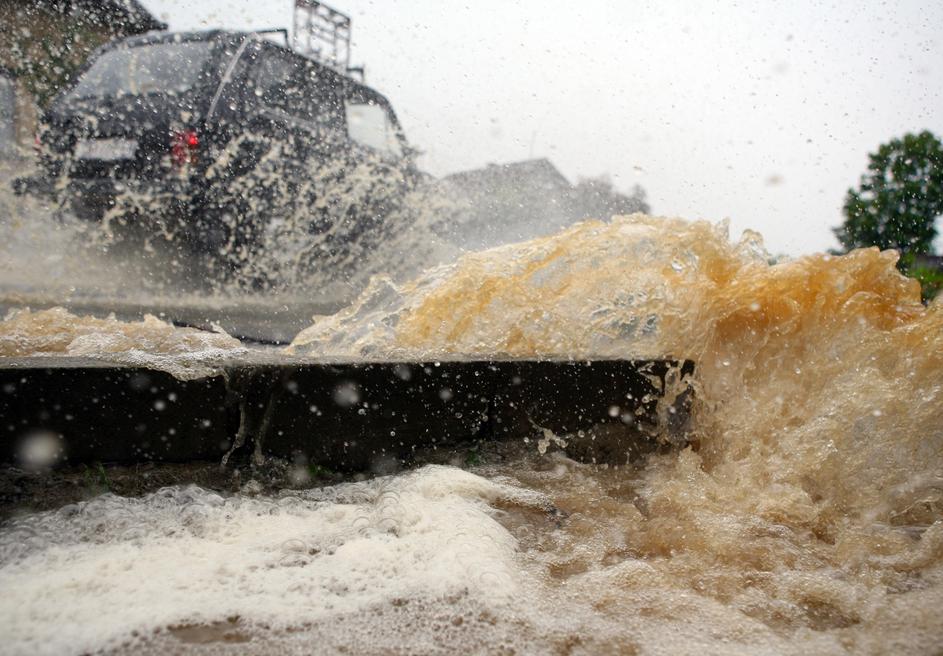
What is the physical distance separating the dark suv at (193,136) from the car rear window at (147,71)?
0.01m

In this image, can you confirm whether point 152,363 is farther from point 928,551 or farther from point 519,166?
point 519,166

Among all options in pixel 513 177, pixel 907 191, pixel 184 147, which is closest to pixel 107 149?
pixel 184 147

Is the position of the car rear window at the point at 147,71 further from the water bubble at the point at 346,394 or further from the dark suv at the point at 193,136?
the water bubble at the point at 346,394

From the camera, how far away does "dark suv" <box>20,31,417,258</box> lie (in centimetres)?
520

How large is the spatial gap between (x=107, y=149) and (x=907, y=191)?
82.1 feet

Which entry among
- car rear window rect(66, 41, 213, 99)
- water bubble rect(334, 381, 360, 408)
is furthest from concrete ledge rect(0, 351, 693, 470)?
car rear window rect(66, 41, 213, 99)

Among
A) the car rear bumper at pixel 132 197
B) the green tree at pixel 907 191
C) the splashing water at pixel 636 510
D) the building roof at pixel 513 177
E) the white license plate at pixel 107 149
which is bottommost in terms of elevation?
the splashing water at pixel 636 510

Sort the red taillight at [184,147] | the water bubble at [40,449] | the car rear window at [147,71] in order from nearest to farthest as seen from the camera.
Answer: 1. the water bubble at [40,449]
2. the red taillight at [184,147]
3. the car rear window at [147,71]

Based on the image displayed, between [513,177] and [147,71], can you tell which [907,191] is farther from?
[147,71]

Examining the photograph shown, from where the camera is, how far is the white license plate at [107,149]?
5184 millimetres

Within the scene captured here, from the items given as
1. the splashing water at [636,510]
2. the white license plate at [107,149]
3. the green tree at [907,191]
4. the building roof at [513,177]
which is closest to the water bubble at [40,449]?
the splashing water at [636,510]

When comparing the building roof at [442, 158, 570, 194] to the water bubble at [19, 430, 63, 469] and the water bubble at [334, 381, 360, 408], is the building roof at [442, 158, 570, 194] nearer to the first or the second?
the water bubble at [334, 381, 360, 408]

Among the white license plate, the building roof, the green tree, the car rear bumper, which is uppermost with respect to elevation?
the green tree

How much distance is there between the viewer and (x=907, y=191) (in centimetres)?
2350
